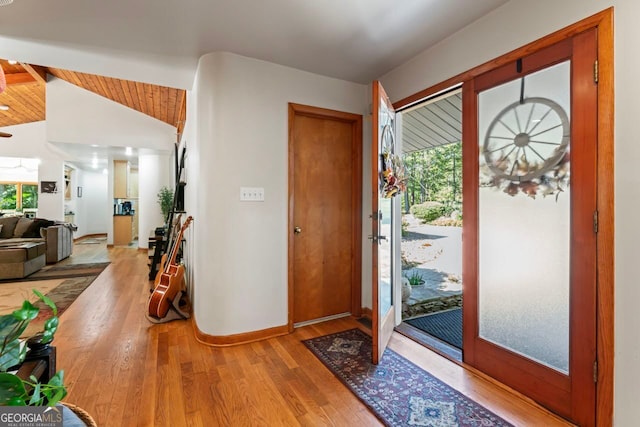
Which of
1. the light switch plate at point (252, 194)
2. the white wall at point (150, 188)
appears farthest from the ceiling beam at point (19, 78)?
the light switch plate at point (252, 194)

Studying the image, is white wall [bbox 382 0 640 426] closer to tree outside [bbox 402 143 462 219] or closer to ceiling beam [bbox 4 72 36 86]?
tree outside [bbox 402 143 462 219]

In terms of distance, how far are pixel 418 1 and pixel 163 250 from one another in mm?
5002

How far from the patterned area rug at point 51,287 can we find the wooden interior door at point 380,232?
308 cm

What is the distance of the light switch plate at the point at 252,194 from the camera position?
8.67ft

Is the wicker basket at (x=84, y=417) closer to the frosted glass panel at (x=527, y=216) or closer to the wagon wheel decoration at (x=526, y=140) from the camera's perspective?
the frosted glass panel at (x=527, y=216)

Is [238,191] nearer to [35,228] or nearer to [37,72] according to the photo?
[37,72]

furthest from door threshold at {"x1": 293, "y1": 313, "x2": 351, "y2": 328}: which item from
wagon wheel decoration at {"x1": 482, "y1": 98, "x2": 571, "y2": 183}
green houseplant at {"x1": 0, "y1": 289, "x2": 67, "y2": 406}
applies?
green houseplant at {"x1": 0, "y1": 289, "x2": 67, "y2": 406}

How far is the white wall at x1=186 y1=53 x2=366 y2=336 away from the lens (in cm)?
258

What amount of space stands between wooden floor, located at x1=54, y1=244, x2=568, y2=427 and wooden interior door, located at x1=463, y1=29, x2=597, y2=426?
247mm

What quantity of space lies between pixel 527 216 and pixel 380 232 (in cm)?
96

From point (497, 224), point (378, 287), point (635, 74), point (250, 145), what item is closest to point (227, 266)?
point (250, 145)

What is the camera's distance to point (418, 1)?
189 cm

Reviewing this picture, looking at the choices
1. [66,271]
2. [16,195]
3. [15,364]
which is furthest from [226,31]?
[16,195]

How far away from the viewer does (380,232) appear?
236 centimetres
